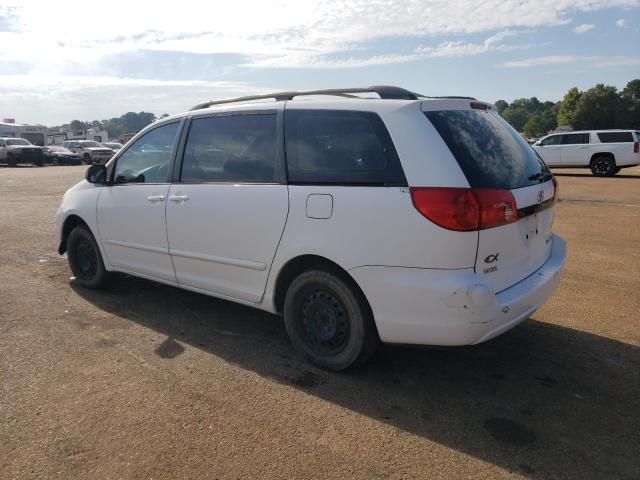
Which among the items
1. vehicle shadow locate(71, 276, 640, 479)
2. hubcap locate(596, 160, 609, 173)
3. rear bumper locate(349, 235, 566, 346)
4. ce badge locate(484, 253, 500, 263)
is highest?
ce badge locate(484, 253, 500, 263)

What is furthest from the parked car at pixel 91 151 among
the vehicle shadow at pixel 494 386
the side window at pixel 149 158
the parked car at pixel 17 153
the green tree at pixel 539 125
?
the green tree at pixel 539 125

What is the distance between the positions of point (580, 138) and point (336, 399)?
20.5 m

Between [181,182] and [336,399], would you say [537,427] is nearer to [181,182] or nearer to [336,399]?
[336,399]

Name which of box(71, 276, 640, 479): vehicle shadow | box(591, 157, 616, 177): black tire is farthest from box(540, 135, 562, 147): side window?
box(71, 276, 640, 479): vehicle shadow

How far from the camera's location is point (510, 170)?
3430 millimetres

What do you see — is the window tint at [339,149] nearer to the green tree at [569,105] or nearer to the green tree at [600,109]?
the green tree at [600,109]

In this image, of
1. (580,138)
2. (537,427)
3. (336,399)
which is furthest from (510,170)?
(580,138)

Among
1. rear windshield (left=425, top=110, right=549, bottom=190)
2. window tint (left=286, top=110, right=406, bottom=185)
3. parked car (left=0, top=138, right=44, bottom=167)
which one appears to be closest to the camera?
rear windshield (left=425, top=110, right=549, bottom=190)

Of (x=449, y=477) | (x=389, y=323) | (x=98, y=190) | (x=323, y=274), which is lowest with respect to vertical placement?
(x=449, y=477)

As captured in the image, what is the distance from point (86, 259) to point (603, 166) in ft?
64.1

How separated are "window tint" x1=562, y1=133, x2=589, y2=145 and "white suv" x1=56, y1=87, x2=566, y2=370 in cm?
1871

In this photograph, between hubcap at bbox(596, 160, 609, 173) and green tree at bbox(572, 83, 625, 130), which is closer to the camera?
hubcap at bbox(596, 160, 609, 173)

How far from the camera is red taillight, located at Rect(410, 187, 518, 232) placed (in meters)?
3.04

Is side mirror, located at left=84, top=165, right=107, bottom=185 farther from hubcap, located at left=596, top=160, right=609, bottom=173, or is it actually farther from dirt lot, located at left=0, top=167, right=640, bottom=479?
hubcap, located at left=596, top=160, right=609, bottom=173
